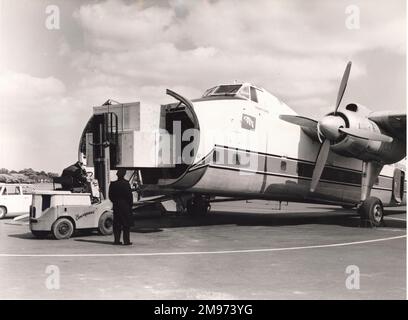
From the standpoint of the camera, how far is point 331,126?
16531 millimetres

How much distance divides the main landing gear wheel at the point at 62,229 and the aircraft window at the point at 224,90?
22.9ft

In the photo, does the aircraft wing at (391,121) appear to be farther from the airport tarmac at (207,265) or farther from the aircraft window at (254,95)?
the aircraft window at (254,95)

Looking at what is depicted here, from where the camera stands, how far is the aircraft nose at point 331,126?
16547mm

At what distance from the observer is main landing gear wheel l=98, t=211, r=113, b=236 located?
46.5ft

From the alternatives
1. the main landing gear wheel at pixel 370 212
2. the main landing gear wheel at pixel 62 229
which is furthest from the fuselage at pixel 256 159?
the main landing gear wheel at pixel 62 229

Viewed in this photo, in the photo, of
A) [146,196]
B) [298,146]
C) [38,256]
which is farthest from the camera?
[146,196]

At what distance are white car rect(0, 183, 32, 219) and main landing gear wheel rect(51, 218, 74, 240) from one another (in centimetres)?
1056

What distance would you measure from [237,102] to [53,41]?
685 cm

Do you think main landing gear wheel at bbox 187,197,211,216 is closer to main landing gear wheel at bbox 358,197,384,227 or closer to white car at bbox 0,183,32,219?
main landing gear wheel at bbox 358,197,384,227

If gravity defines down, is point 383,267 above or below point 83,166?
below

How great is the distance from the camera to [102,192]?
15.1m

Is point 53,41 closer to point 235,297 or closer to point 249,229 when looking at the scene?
point 235,297

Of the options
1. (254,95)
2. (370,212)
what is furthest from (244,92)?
(370,212)

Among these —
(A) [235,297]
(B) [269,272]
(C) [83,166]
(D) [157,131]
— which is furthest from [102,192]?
(A) [235,297]
